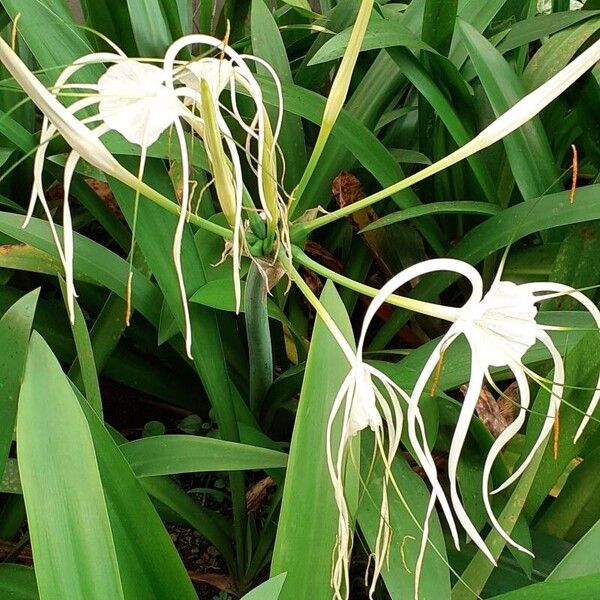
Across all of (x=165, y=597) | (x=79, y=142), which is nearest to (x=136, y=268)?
(x=165, y=597)

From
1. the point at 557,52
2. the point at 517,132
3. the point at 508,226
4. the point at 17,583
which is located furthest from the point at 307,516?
the point at 557,52

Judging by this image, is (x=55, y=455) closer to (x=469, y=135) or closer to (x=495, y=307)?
(x=495, y=307)

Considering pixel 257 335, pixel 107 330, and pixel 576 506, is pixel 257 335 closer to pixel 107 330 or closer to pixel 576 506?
pixel 107 330

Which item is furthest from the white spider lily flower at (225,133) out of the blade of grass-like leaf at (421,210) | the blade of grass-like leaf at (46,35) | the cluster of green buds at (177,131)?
the blade of grass-like leaf at (421,210)

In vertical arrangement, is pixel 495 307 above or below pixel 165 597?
above

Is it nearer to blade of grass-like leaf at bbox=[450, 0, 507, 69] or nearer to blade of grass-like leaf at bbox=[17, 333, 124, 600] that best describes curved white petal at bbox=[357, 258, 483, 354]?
blade of grass-like leaf at bbox=[17, 333, 124, 600]
